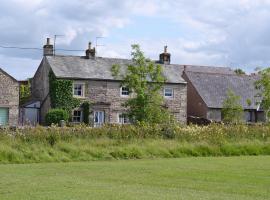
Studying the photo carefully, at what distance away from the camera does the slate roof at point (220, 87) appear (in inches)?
2574

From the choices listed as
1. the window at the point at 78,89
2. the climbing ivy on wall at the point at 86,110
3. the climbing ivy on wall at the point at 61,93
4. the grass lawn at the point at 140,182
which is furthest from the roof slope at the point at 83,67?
the grass lawn at the point at 140,182

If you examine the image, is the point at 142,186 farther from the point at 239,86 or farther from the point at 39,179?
the point at 239,86

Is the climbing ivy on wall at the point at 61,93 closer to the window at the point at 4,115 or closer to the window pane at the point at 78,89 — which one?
the window pane at the point at 78,89

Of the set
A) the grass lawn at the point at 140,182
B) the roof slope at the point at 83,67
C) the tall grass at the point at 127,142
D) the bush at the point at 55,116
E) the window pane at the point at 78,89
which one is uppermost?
the roof slope at the point at 83,67

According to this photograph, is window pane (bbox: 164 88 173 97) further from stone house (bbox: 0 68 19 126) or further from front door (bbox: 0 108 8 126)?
front door (bbox: 0 108 8 126)

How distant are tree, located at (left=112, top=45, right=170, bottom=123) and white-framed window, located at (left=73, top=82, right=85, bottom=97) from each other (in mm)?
9834

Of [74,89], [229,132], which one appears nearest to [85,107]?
[74,89]

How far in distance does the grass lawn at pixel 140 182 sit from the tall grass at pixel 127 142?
465 cm

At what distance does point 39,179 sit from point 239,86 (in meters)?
53.0

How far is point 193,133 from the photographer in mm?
34656

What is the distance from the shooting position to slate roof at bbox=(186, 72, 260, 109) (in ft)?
214

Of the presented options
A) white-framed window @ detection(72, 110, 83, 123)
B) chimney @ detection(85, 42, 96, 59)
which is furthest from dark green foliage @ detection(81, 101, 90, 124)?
chimney @ detection(85, 42, 96, 59)

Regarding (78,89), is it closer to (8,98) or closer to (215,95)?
(8,98)

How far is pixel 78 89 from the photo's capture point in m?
57.8
